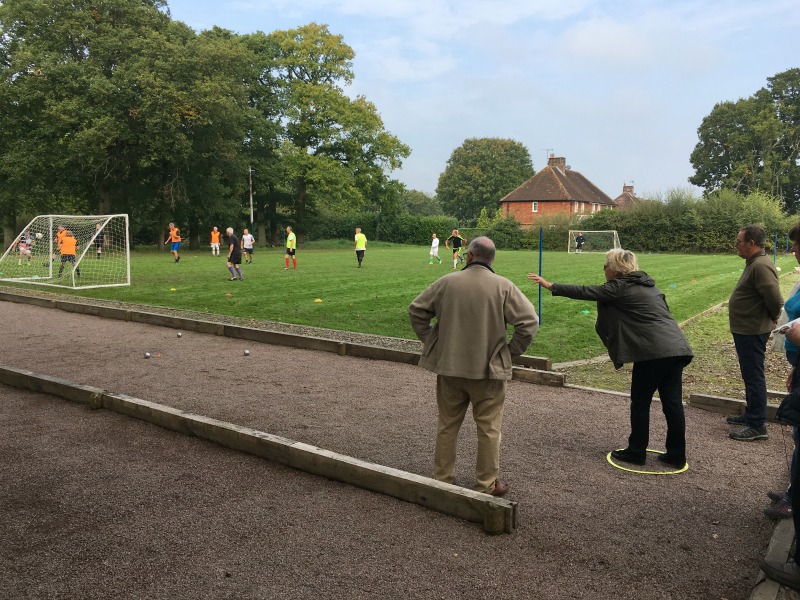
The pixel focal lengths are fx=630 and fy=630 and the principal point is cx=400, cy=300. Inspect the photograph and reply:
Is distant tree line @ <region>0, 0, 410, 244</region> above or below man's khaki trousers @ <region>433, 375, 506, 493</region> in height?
above

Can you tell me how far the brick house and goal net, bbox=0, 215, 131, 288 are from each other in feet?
194

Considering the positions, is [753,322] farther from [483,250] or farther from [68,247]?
[68,247]

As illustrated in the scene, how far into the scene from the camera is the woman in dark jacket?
17.6 ft

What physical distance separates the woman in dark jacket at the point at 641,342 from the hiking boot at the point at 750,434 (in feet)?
3.88

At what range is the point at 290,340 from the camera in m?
11.0

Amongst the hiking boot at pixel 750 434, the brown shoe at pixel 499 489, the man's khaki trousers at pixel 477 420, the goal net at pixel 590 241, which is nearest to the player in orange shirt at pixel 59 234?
the man's khaki trousers at pixel 477 420

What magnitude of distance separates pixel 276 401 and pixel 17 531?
11.5ft

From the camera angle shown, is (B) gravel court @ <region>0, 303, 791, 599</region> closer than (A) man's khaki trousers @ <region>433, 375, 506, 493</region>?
Yes

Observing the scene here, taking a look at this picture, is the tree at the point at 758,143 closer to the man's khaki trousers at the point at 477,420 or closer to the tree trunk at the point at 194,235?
the tree trunk at the point at 194,235

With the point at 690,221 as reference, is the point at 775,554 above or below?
below

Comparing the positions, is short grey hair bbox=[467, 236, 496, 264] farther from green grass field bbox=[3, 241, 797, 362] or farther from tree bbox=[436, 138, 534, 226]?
tree bbox=[436, 138, 534, 226]

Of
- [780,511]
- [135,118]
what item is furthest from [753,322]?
[135,118]

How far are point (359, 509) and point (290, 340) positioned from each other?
6661mm

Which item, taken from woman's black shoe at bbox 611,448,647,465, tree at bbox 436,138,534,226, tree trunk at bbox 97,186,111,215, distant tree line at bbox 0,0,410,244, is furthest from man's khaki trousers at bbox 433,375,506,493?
tree at bbox 436,138,534,226
